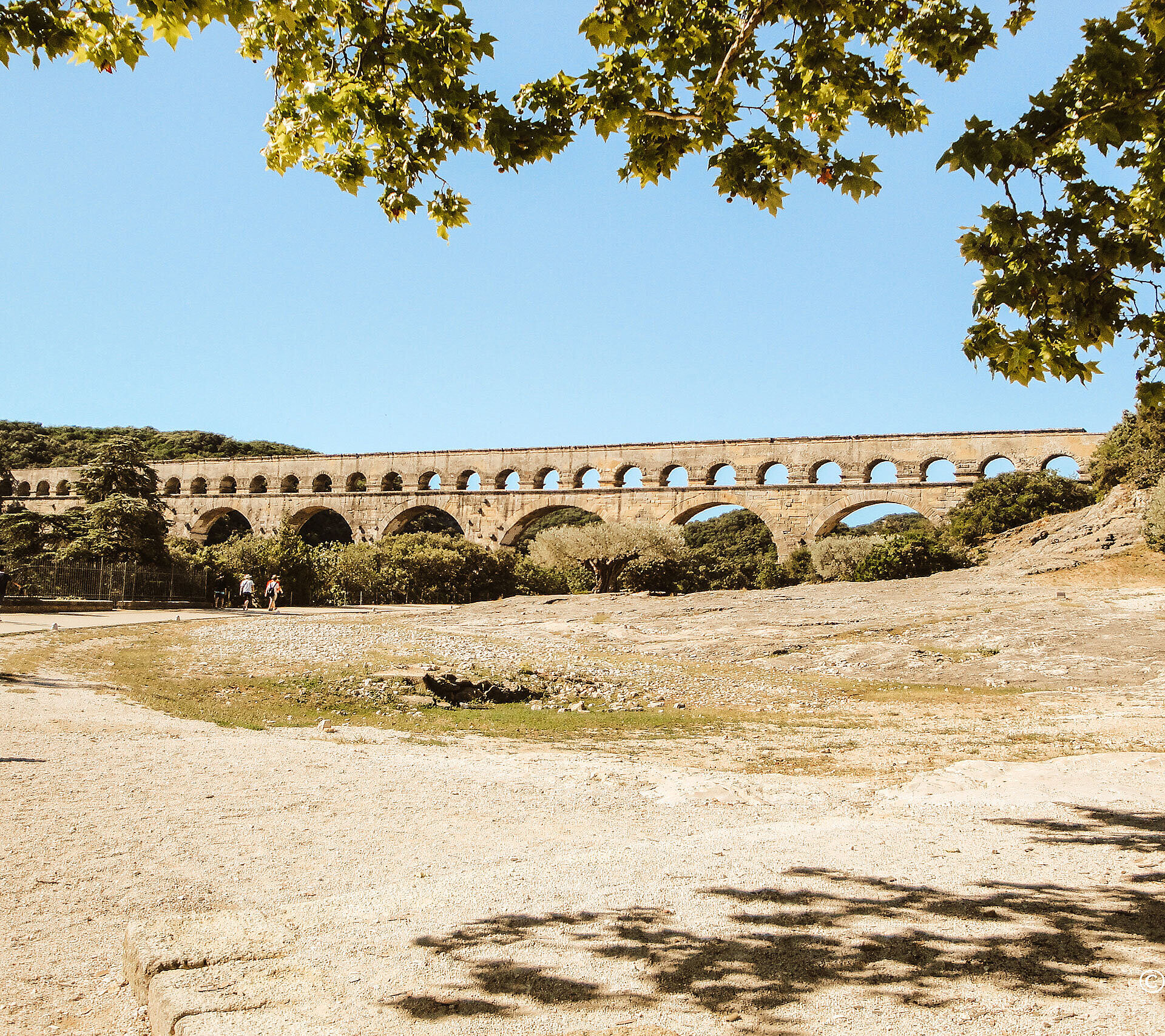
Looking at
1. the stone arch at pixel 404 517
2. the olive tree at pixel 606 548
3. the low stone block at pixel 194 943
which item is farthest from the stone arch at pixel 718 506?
the low stone block at pixel 194 943

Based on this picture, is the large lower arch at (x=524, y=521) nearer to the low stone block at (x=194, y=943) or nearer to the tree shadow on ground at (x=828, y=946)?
the tree shadow on ground at (x=828, y=946)

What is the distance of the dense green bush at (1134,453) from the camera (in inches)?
698

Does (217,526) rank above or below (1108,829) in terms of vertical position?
above

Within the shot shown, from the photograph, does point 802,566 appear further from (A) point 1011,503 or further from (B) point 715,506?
(A) point 1011,503

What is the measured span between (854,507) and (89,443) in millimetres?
55634

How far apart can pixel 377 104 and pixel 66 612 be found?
17.5m

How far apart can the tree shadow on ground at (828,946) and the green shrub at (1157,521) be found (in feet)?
48.3

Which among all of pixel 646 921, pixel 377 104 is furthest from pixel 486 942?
pixel 377 104

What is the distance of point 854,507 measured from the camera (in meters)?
31.1

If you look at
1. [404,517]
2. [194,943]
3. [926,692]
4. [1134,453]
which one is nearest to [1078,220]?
[194,943]

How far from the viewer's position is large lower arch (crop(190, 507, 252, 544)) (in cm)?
4169

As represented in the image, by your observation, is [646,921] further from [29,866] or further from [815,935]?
[29,866]

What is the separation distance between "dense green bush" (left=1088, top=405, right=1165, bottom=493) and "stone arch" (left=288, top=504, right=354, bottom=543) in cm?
3122

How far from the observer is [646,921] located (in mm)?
2525
